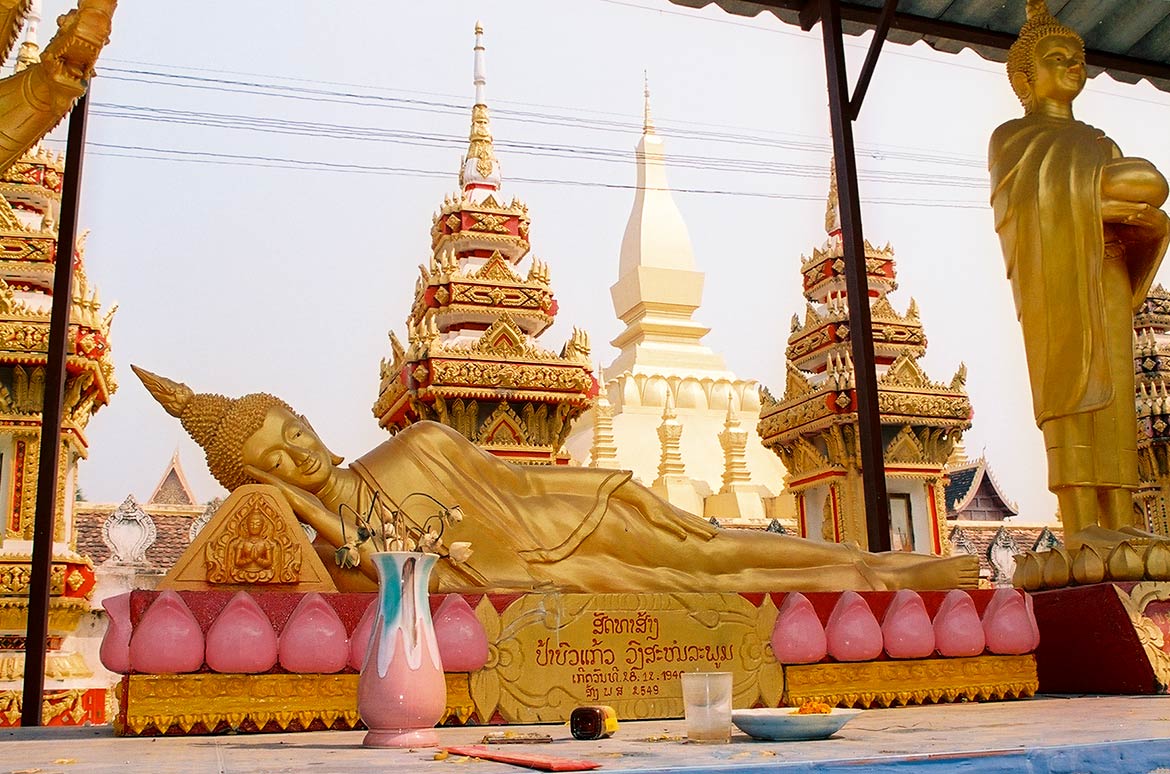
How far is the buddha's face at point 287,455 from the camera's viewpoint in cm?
368

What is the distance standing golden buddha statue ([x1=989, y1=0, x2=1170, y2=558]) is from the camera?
4199 millimetres

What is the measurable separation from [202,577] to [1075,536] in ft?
9.63

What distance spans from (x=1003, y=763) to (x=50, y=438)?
3.39 m

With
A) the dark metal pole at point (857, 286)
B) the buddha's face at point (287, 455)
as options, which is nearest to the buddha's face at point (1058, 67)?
the dark metal pole at point (857, 286)

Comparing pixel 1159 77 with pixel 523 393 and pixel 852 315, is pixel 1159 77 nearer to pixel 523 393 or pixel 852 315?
pixel 852 315

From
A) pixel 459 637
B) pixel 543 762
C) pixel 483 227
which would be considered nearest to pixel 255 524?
pixel 459 637

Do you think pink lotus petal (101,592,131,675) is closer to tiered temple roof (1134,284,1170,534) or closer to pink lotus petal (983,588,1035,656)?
pink lotus petal (983,588,1035,656)

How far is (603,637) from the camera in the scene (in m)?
3.28

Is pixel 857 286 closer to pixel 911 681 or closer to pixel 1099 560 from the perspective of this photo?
pixel 1099 560

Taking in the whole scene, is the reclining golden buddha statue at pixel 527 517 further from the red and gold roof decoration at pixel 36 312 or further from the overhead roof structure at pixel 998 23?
the red and gold roof decoration at pixel 36 312

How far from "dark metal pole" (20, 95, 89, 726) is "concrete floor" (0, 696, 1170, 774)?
3.60 ft

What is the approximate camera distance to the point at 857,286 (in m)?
4.77

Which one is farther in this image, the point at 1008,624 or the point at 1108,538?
the point at 1108,538

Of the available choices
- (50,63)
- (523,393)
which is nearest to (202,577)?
(50,63)
